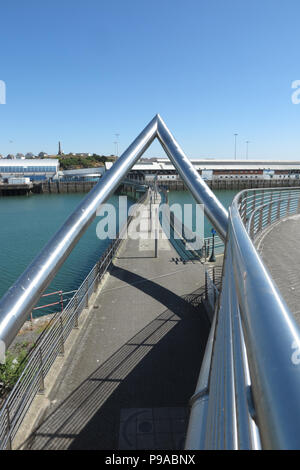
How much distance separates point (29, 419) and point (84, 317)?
2.69 meters

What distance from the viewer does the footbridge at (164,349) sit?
0.63m

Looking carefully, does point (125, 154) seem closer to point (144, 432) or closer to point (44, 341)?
point (44, 341)

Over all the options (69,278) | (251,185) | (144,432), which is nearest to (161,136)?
(144,432)

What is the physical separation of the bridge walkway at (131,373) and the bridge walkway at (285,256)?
71.2 inches

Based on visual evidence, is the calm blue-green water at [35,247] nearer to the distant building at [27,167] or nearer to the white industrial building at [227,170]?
the white industrial building at [227,170]

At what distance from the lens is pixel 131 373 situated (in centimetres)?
480

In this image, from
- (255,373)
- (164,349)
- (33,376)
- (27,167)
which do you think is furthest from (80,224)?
(27,167)

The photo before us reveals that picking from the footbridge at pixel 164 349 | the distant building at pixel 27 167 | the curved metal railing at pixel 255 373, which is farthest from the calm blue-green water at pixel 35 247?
the distant building at pixel 27 167

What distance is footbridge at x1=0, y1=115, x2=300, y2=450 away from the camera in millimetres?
629

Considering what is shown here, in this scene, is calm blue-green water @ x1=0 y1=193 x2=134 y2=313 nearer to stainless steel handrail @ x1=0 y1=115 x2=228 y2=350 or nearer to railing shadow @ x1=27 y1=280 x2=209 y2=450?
railing shadow @ x1=27 y1=280 x2=209 y2=450

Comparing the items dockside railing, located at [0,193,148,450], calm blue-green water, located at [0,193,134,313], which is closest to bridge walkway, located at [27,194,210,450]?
dockside railing, located at [0,193,148,450]

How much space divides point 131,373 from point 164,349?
835mm

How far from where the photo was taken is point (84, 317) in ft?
21.3
